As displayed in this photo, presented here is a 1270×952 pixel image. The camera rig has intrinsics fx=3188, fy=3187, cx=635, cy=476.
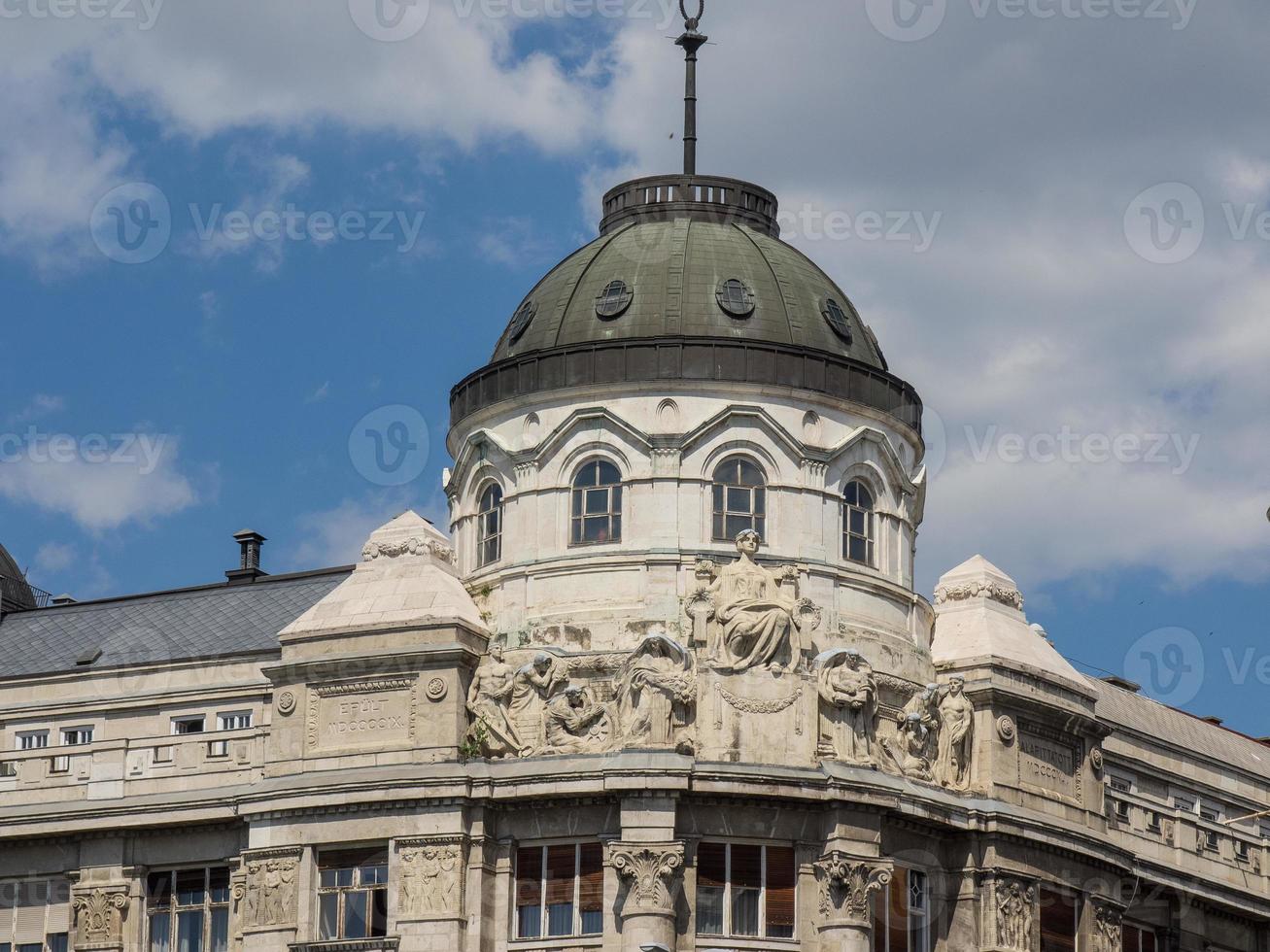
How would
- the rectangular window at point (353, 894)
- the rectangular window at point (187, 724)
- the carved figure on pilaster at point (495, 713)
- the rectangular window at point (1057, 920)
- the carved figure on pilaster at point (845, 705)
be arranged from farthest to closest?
the rectangular window at point (187, 724)
the rectangular window at point (1057, 920)
the carved figure on pilaster at point (495, 713)
the carved figure on pilaster at point (845, 705)
the rectangular window at point (353, 894)

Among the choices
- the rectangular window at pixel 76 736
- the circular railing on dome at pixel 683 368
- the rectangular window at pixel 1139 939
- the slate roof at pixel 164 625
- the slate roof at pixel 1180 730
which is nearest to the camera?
the circular railing on dome at pixel 683 368

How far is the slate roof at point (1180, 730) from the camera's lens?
10025cm

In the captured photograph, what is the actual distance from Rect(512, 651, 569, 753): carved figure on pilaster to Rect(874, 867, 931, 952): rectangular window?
9718 millimetres

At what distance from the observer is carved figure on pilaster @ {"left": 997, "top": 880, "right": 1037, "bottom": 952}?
84750 mm

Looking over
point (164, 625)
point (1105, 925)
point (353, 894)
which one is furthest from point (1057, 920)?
point (164, 625)

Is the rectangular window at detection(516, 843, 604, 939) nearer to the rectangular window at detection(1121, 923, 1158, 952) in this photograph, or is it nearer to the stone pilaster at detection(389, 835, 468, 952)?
the stone pilaster at detection(389, 835, 468, 952)

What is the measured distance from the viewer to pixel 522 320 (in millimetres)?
90312

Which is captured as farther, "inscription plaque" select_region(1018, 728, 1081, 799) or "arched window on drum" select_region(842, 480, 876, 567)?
"inscription plaque" select_region(1018, 728, 1081, 799)

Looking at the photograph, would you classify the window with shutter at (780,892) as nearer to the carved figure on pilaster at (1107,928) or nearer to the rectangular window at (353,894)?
the rectangular window at (353,894)

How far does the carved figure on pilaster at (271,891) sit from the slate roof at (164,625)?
9.59 metres

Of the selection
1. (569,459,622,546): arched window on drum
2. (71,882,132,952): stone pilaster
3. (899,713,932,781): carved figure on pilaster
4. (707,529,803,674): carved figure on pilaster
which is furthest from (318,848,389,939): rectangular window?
(899,713,932,781): carved figure on pilaster

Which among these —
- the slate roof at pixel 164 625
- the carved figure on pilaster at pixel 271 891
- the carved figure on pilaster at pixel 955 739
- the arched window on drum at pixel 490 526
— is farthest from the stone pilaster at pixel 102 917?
the carved figure on pilaster at pixel 955 739

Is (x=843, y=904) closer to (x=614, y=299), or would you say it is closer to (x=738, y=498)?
(x=738, y=498)

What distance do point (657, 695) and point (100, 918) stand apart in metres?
17.1
